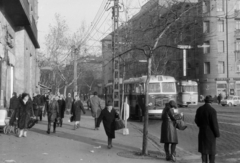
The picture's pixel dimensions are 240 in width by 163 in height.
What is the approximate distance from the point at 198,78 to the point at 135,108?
40993 millimetres

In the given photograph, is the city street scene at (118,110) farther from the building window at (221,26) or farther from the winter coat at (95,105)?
the building window at (221,26)

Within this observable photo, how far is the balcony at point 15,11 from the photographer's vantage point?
18.0 metres

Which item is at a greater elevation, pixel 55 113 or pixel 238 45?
pixel 238 45

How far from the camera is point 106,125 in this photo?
1100 cm

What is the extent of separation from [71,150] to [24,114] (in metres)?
3.79

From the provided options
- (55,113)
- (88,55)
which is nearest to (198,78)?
(88,55)

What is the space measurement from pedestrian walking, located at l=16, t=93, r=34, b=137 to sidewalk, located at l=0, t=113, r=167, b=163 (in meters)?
0.36

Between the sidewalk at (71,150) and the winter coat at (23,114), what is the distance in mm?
539

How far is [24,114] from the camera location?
13523 mm

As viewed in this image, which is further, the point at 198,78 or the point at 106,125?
the point at 198,78

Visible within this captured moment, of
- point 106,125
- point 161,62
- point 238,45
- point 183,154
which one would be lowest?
point 183,154

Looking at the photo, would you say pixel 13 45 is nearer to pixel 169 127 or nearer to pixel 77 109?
pixel 77 109

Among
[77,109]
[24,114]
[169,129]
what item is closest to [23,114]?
[24,114]

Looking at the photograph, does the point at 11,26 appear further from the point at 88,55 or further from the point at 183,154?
the point at 183,154
